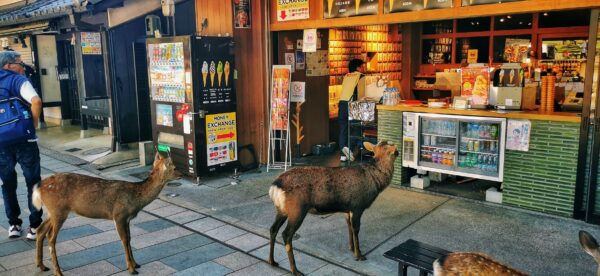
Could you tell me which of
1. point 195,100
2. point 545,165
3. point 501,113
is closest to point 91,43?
point 195,100

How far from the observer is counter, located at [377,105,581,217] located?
617cm

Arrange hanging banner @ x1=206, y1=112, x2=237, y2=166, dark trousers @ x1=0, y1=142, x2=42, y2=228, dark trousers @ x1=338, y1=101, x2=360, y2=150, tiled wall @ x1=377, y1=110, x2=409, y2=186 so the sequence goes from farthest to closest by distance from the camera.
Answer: dark trousers @ x1=338, y1=101, x2=360, y2=150
hanging banner @ x1=206, y1=112, x2=237, y2=166
tiled wall @ x1=377, y1=110, x2=409, y2=186
dark trousers @ x1=0, y1=142, x2=42, y2=228

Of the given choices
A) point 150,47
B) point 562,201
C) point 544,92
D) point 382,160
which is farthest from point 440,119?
point 150,47

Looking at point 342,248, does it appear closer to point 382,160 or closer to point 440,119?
point 382,160

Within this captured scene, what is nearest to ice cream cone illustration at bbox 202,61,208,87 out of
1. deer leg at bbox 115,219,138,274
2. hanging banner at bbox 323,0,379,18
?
hanging banner at bbox 323,0,379,18

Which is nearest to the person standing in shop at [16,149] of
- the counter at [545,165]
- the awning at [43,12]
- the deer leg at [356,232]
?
the deer leg at [356,232]

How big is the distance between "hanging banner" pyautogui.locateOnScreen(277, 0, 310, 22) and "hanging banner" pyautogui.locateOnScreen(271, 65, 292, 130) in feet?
3.15

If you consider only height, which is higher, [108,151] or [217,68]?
[217,68]

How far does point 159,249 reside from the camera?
5.58 meters

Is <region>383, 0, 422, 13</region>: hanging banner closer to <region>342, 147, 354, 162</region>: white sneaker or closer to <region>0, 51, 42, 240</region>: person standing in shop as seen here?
<region>342, 147, 354, 162</region>: white sneaker

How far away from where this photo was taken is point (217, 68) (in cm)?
845

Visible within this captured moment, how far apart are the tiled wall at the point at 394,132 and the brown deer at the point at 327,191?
9.13ft

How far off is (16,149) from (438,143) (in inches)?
244

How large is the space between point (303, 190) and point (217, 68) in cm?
441
